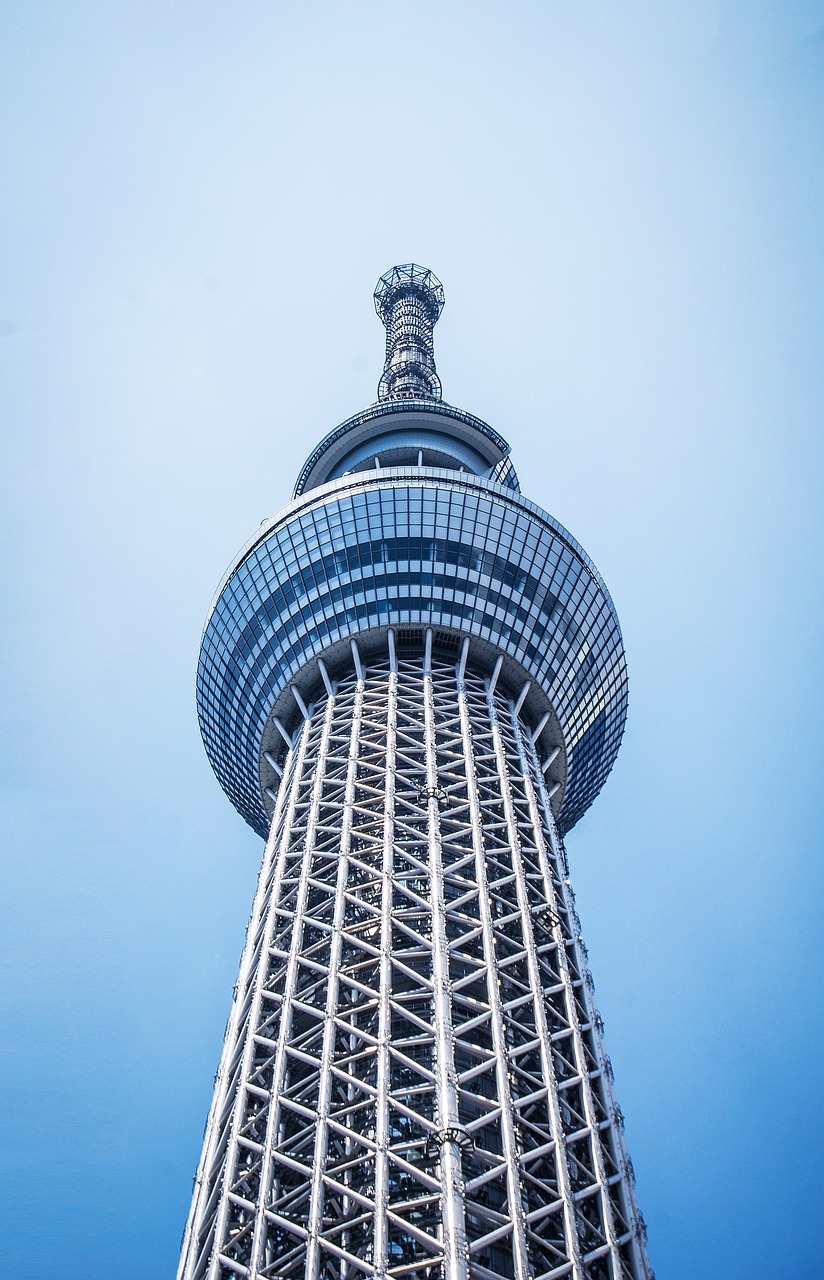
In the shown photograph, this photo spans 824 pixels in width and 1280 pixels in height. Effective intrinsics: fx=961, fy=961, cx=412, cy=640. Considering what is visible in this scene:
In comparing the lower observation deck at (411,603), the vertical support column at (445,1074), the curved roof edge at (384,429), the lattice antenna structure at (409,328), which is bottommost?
the vertical support column at (445,1074)

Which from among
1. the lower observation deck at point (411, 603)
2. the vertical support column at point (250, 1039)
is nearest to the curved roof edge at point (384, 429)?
the lower observation deck at point (411, 603)

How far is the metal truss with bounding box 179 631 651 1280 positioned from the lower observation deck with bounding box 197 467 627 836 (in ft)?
18.5

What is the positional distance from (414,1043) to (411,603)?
3012cm

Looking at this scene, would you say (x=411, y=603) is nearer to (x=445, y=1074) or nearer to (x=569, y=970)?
(x=569, y=970)

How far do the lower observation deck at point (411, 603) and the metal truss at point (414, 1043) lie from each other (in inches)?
222

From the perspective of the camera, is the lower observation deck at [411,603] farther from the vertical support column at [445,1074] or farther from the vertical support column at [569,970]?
the vertical support column at [445,1074]

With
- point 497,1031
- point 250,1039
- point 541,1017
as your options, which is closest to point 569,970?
point 541,1017

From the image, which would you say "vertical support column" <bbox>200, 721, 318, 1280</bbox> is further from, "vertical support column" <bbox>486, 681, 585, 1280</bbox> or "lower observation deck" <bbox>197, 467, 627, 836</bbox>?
"vertical support column" <bbox>486, 681, 585, 1280</bbox>

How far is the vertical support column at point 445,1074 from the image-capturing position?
3370 cm

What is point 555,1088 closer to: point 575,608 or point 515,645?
point 515,645

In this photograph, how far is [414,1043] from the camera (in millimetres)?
42094

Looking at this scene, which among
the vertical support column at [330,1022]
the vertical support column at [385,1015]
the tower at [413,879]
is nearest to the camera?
the vertical support column at [385,1015]

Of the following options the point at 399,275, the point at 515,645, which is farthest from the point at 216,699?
the point at 399,275

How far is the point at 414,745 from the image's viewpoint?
58500 mm
